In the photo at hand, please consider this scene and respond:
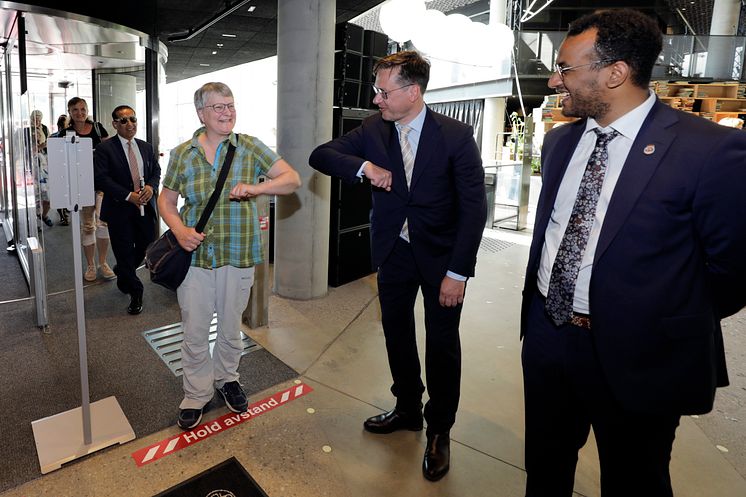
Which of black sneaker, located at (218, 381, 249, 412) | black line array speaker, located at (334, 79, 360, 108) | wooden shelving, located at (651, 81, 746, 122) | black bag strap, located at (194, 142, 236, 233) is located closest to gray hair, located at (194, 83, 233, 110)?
black bag strap, located at (194, 142, 236, 233)

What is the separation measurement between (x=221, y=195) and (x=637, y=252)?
5.79 ft

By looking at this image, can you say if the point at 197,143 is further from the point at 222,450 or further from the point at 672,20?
the point at 672,20

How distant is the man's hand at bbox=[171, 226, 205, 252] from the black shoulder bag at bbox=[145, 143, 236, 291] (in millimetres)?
57

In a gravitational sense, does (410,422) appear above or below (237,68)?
below

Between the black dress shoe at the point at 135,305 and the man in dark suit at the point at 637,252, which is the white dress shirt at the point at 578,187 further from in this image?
the black dress shoe at the point at 135,305

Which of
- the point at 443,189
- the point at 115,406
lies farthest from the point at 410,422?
the point at 115,406

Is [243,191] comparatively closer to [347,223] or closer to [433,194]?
[433,194]

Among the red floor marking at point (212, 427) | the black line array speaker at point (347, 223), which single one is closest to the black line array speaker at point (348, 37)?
the black line array speaker at point (347, 223)

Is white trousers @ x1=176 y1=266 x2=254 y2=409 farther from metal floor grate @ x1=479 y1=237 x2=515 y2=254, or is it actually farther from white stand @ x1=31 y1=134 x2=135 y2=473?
metal floor grate @ x1=479 y1=237 x2=515 y2=254

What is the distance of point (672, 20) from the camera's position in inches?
811

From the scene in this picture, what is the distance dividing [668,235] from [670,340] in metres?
0.27

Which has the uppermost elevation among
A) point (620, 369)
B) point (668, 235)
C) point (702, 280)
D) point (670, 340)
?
point (668, 235)

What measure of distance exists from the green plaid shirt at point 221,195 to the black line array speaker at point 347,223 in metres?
2.28

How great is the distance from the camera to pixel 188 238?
2.22 meters
